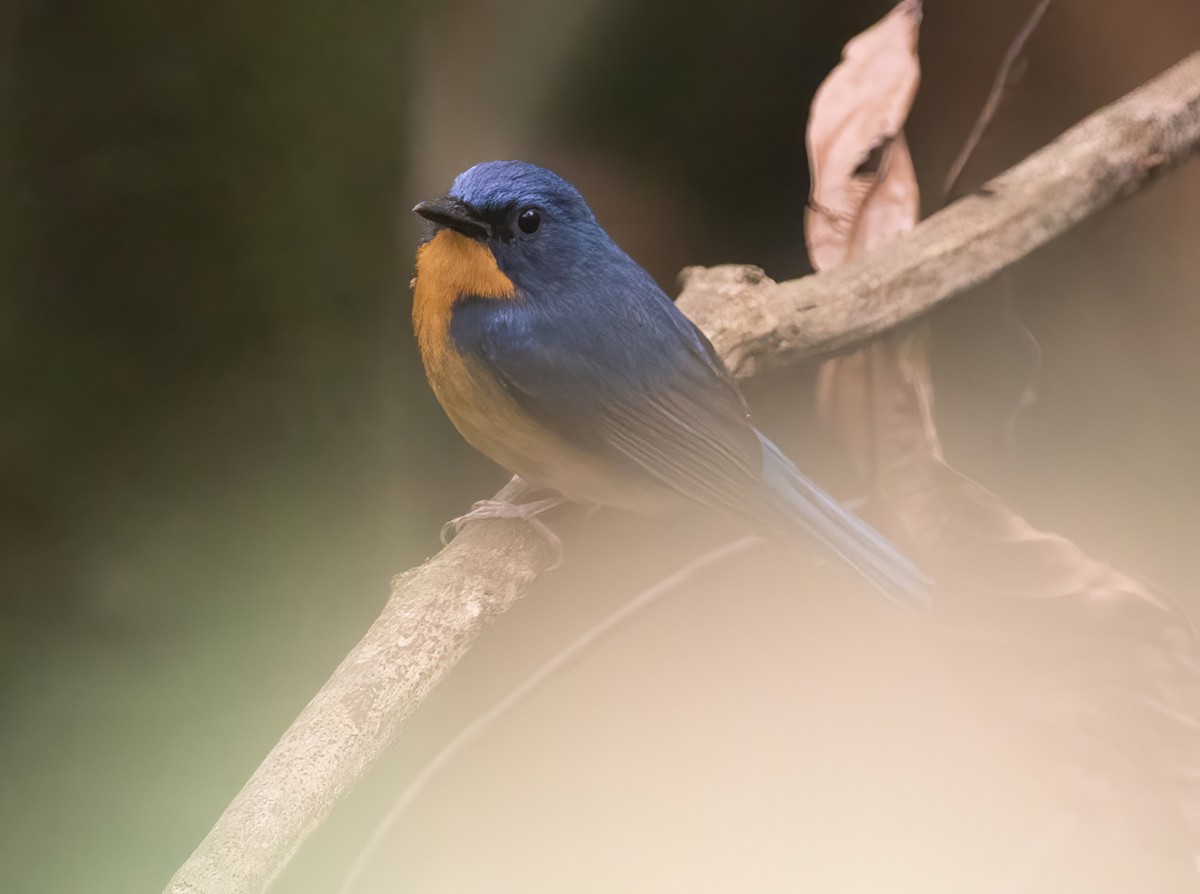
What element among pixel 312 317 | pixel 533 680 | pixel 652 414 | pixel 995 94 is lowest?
pixel 533 680

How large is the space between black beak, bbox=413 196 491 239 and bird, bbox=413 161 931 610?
35 millimetres

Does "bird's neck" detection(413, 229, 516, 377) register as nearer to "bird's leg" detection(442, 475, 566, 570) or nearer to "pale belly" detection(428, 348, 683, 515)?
"pale belly" detection(428, 348, 683, 515)

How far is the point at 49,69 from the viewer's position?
2.47ft

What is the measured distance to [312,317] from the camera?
834 mm

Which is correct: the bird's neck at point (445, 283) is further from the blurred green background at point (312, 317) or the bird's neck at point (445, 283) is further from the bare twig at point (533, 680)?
the bare twig at point (533, 680)

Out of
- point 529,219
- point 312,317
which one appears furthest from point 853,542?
point 312,317

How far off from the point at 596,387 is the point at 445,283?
0.51ft

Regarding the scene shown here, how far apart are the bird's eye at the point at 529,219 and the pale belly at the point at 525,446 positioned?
4.8 inches

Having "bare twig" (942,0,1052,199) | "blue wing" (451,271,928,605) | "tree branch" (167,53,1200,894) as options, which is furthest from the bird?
"bare twig" (942,0,1052,199)

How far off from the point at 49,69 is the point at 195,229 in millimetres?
150

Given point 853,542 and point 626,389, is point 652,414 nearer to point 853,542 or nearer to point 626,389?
point 626,389

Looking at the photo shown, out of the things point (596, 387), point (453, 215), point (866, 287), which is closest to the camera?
point (453, 215)

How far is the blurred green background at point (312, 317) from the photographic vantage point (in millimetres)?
756

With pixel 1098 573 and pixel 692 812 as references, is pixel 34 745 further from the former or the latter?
pixel 1098 573
